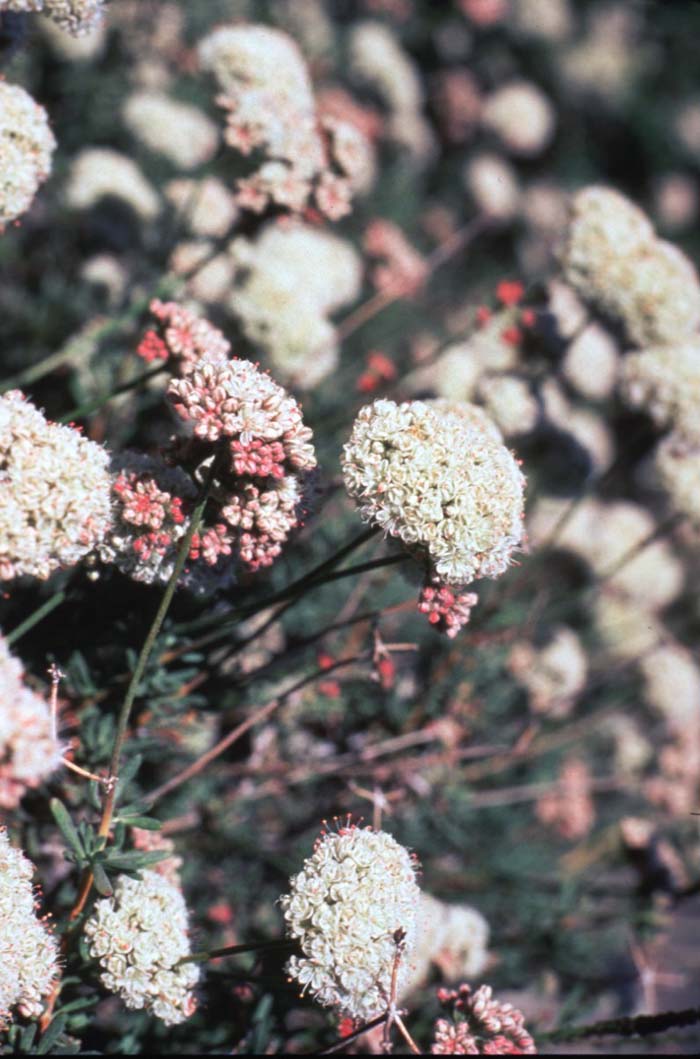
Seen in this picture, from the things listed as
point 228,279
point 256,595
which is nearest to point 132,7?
point 228,279

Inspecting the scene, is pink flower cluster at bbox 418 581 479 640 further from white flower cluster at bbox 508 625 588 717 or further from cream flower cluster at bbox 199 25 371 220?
white flower cluster at bbox 508 625 588 717

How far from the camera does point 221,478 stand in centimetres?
276

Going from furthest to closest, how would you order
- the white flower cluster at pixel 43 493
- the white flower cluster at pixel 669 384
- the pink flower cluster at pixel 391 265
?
1. the pink flower cluster at pixel 391 265
2. the white flower cluster at pixel 669 384
3. the white flower cluster at pixel 43 493

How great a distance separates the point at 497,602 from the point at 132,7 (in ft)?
17.5

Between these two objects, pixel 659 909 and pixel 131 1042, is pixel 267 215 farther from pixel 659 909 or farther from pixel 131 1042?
pixel 659 909

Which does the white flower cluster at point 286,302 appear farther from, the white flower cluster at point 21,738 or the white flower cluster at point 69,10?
the white flower cluster at point 21,738

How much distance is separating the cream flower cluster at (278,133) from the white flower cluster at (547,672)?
2.89 metres

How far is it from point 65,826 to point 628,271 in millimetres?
3300

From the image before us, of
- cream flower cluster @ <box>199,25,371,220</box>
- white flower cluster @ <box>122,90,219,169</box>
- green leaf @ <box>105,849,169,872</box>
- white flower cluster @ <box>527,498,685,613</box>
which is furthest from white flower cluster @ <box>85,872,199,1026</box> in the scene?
white flower cluster @ <box>122,90,219,169</box>

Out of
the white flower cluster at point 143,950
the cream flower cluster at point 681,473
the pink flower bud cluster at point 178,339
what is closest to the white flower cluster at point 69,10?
the pink flower bud cluster at point 178,339

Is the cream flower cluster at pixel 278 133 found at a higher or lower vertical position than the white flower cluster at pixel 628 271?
higher

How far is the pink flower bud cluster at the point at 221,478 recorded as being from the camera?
2.56m

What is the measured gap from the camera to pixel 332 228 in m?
7.61

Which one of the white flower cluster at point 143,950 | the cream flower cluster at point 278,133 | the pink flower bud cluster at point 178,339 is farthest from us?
→ the cream flower cluster at point 278,133
